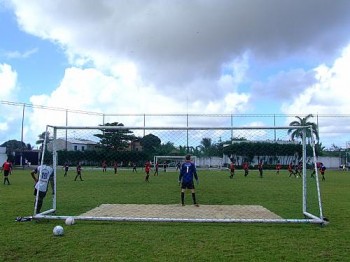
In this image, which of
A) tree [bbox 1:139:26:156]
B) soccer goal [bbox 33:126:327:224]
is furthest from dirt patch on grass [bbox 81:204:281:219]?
tree [bbox 1:139:26:156]

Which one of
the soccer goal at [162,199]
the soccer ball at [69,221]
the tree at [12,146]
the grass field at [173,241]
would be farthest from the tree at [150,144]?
the tree at [12,146]

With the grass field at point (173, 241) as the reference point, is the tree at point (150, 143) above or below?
above

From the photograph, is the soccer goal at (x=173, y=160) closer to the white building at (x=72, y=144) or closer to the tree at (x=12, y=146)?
the white building at (x=72, y=144)

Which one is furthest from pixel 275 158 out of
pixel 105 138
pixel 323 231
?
pixel 323 231

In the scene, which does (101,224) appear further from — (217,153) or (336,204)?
(336,204)

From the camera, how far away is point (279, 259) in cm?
734

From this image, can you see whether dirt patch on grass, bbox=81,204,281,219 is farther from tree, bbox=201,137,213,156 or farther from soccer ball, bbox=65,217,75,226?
tree, bbox=201,137,213,156

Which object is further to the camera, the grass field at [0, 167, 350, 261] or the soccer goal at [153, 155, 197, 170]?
the soccer goal at [153, 155, 197, 170]

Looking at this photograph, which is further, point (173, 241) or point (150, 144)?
point (150, 144)

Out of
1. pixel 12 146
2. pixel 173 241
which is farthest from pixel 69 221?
pixel 12 146

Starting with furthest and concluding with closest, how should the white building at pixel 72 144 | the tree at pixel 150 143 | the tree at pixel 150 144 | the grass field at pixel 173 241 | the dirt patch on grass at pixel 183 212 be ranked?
1. the tree at pixel 150 144
2. the tree at pixel 150 143
3. the white building at pixel 72 144
4. the dirt patch on grass at pixel 183 212
5. the grass field at pixel 173 241

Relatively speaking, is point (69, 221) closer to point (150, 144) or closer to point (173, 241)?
point (173, 241)

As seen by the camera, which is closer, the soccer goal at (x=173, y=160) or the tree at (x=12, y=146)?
the soccer goal at (x=173, y=160)

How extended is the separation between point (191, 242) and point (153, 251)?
1.13 meters
